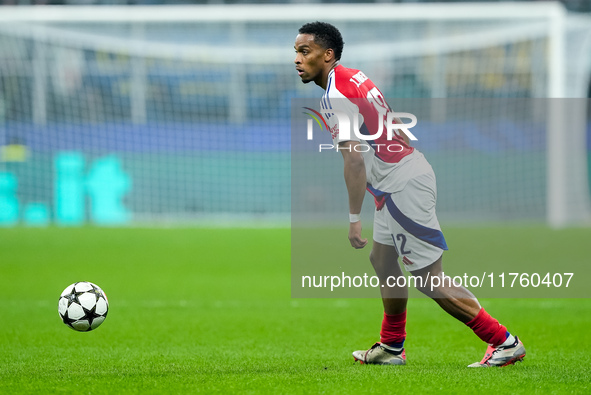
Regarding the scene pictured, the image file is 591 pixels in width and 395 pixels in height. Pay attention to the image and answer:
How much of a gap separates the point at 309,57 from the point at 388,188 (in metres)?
1.06

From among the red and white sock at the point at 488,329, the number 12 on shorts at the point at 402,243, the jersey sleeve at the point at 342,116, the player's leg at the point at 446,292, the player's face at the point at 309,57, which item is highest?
the player's face at the point at 309,57

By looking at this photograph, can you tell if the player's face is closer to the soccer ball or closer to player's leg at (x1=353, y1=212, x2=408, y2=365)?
player's leg at (x1=353, y1=212, x2=408, y2=365)

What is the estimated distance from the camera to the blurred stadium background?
62.8 ft

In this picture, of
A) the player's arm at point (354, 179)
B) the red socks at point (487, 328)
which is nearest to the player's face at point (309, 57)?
the player's arm at point (354, 179)

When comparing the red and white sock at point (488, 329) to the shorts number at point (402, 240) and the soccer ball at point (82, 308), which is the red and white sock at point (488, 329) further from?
the soccer ball at point (82, 308)

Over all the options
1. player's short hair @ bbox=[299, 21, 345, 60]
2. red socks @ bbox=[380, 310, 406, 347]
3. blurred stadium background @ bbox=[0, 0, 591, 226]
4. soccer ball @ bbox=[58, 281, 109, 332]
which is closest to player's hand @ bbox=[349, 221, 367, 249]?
red socks @ bbox=[380, 310, 406, 347]

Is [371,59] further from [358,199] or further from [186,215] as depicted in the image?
[358,199]

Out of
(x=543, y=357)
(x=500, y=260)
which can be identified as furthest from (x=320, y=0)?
(x=543, y=357)

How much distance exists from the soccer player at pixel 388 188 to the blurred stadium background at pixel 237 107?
12795 mm

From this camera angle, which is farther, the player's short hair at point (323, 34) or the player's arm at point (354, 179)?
the player's short hair at point (323, 34)

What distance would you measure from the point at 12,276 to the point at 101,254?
2661 mm

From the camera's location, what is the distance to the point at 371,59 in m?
19.9

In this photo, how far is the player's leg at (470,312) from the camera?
570 cm

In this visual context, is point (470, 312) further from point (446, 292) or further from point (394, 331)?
point (394, 331)
